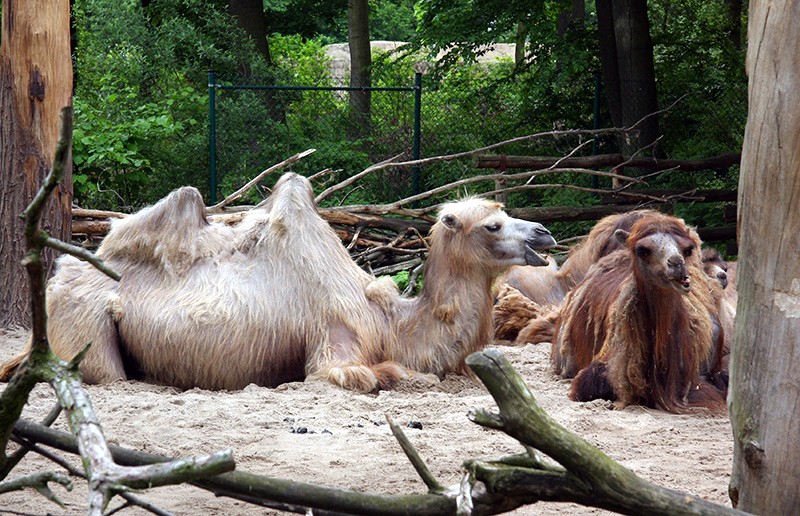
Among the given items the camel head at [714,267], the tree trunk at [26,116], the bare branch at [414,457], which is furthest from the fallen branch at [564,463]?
the tree trunk at [26,116]

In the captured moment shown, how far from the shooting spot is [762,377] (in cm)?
301

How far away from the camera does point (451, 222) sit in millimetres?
6613

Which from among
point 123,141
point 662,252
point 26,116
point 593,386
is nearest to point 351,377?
point 593,386

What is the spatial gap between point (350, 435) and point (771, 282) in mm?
2436

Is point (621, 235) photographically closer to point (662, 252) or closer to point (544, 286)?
point (662, 252)

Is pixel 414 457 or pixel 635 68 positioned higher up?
pixel 635 68

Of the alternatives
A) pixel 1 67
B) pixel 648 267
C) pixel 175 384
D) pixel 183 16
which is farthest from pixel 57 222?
pixel 183 16

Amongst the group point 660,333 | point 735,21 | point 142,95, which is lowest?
point 660,333

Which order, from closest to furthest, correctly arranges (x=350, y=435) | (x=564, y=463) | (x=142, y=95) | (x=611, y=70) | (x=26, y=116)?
(x=564, y=463) → (x=350, y=435) → (x=26, y=116) → (x=611, y=70) → (x=142, y=95)

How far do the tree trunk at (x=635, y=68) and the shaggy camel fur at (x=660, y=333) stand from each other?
7.10 m

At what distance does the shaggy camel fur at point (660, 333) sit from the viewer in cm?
563

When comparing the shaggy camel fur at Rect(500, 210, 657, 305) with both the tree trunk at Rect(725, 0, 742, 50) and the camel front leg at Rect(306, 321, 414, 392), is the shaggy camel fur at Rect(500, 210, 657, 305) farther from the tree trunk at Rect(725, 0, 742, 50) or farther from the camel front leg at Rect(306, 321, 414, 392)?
the tree trunk at Rect(725, 0, 742, 50)

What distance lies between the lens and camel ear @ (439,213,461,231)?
6605 millimetres

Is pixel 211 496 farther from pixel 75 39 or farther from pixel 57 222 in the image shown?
pixel 75 39
